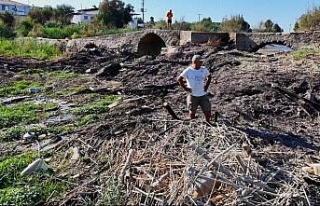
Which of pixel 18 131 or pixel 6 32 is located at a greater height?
pixel 6 32

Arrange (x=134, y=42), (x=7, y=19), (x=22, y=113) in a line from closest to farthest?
(x=22, y=113) < (x=134, y=42) < (x=7, y=19)

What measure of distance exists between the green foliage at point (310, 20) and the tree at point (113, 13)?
65.3 ft

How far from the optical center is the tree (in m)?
40.2

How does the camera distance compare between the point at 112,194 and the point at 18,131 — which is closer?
the point at 112,194

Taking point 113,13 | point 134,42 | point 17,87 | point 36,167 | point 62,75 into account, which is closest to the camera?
point 36,167

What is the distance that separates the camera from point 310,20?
22188mm

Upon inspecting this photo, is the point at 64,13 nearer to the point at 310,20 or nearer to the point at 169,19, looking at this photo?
the point at 169,19

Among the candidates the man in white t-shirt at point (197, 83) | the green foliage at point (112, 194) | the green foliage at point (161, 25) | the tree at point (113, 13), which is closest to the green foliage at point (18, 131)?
the man in white t-shirt at point (197, 83)

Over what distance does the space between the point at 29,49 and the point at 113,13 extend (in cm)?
1632

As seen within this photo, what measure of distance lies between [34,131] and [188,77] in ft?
9.77

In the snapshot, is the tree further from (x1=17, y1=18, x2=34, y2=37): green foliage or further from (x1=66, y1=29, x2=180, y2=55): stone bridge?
(x1=66, y1=29, x2=180, y2=55): stone bridge

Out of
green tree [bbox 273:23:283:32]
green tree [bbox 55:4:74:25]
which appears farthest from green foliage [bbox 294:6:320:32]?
green tree [bbox 55:4:74:25]

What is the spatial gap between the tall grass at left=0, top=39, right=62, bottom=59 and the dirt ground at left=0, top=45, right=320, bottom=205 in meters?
12.4

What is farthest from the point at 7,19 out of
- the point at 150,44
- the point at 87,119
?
the point at 87,119
